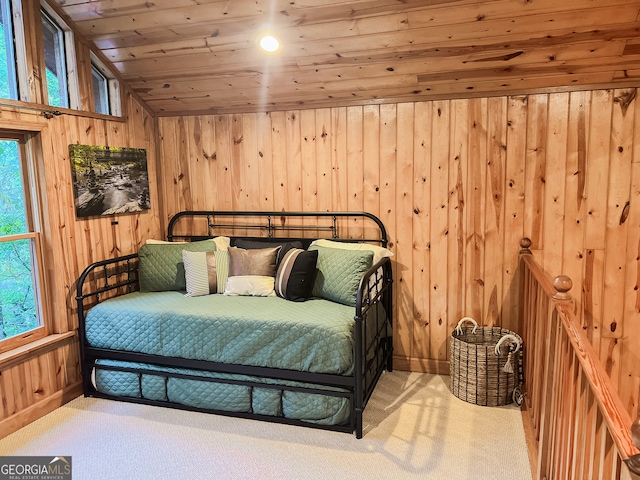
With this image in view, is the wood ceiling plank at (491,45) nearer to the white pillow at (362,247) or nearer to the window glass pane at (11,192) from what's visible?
the white pillow at (362,247)

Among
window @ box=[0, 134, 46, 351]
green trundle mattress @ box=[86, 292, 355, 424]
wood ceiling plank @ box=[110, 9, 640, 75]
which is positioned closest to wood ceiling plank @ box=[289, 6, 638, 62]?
wood ceiling plank @ box=[110, 9, 640, 75]

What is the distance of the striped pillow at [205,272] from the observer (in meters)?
3.46

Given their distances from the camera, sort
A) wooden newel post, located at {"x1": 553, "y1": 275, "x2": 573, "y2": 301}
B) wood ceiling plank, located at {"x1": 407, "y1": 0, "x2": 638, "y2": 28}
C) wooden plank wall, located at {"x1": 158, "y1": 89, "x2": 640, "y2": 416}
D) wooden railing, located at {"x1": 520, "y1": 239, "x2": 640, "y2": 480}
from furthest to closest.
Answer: wooden plank wall, located at {"x1": 158, "y1": 89, "x2": 640, "y2": 416}, wood ceiling plank, located at {"x1": 407, "y1": 0, "x2": 638, "y2": 28}, wooden newel post, located at {"x1": 553, "y1": 275, "x2": 573, "y2": 301}, wooden railing, located at {"x1": 520, "y1": 239, "x2": 640, "y2": 480}

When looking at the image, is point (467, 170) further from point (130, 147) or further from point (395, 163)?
point (130, 147)

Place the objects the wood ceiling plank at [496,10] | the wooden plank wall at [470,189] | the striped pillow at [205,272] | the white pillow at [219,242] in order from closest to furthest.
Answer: the wood ceiling plank at [496,10]
the wooden plank wall at [470,189]
the striped pillow at [205,272]
the white pillow at [219,242]

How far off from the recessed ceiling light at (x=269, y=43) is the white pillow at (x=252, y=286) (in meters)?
1.47

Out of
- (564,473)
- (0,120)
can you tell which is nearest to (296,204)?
(0,120)

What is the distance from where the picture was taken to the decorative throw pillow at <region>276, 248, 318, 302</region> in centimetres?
324

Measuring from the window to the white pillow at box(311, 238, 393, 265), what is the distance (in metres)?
1.82

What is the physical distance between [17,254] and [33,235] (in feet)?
0.48

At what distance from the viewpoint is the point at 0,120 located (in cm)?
276

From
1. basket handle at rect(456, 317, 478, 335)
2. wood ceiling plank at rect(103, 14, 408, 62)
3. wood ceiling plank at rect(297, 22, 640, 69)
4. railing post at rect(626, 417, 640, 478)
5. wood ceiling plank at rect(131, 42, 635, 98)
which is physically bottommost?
basket handle at rect(456, 317, 478, 335)

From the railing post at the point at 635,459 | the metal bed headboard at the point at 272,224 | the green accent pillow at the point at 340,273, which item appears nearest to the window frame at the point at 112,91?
the metal bed headboard at the point at 272,224

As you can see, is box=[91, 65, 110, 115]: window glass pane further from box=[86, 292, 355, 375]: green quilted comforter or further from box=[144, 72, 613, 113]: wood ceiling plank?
box=[86, 292, 355, 375]: green quilted comforter
